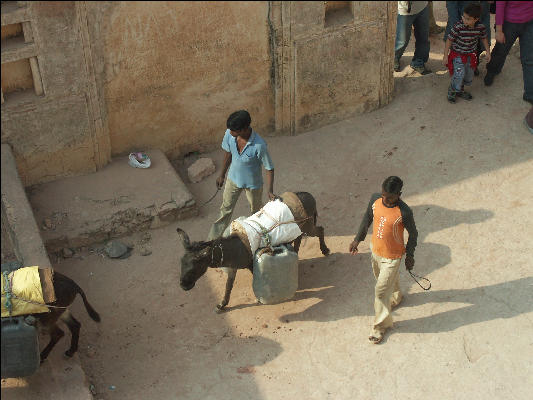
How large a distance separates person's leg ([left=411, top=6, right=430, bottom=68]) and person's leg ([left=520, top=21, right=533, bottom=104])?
58.7 inches

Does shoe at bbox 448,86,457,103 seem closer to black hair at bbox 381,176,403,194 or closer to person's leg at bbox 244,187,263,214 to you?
person's leg at bbox 244,187,263,214

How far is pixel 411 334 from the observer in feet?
25.1

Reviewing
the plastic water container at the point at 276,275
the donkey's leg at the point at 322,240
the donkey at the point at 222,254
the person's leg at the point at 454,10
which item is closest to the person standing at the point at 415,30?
the person's leg at the point at 454,10

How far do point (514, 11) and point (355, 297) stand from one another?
445 centimetres

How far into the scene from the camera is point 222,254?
7344 mm

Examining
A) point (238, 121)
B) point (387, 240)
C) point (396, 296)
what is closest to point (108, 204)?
point (238, 121)

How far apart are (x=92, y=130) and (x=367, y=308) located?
394 cm

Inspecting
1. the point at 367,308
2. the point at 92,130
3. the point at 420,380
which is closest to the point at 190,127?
the point at 92,130

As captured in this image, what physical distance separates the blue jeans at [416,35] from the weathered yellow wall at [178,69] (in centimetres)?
233

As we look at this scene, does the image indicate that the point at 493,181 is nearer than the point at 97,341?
No

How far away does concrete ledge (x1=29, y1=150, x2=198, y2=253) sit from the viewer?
8914mm

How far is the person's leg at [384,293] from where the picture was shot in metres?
7.22

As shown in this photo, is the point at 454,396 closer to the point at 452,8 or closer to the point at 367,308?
the point at 367,308

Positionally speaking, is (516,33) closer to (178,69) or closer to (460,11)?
(460,11)
